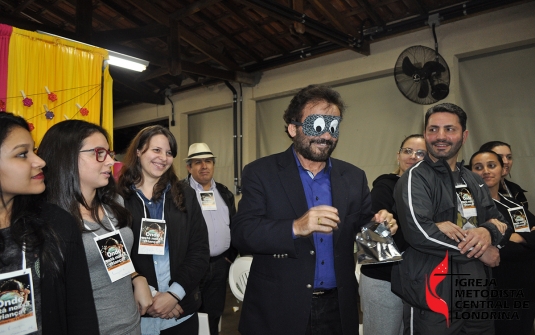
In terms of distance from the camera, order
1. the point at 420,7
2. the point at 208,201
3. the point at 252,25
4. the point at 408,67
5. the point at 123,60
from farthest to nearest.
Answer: the point at 252,25 < the point at 420,7 < the point at 123,60 < the point at 408,67 < the point at 208,201

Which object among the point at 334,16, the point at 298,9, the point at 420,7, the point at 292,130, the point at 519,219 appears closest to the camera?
the point at 292,130

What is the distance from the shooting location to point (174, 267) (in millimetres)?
2227

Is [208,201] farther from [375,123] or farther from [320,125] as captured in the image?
[375,123]

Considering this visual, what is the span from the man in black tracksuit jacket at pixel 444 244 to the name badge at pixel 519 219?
31.8 inches

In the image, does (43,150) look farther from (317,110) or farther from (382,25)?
(382,25)

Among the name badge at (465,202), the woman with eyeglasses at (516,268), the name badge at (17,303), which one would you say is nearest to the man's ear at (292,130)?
the name badge at (465,202)

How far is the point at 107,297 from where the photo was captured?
1684 millimetres

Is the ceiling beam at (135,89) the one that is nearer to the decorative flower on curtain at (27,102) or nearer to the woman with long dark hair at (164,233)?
the decorative flower on curtain at (27,102)

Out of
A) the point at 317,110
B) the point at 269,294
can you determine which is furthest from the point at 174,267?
the point at 317,110

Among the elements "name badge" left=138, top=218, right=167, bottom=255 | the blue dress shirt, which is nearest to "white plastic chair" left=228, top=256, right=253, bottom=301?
the blue dress shirt

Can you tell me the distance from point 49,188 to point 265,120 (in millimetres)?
6783

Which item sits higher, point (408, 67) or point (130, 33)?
point (130, 33)

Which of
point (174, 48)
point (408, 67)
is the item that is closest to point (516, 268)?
point (408, 67)

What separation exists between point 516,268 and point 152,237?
2690 millimetres
